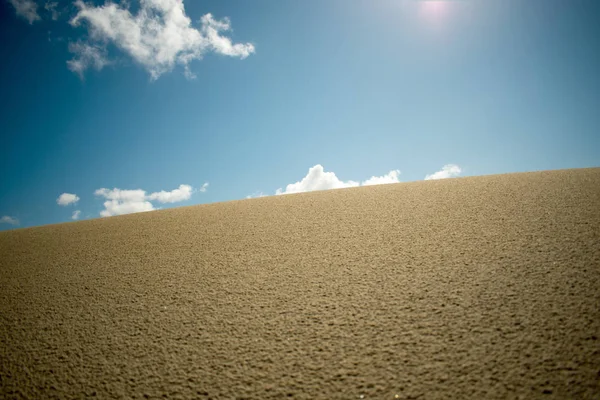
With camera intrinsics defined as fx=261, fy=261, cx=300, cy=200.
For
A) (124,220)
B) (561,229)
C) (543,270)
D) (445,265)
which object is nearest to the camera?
(543,270)

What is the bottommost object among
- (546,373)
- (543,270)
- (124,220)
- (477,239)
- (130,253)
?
(546,373)

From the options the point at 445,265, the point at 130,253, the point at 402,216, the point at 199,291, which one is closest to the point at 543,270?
the point at 445,265

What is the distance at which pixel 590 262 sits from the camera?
111 inches

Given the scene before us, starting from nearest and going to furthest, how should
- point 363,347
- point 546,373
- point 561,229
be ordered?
point 546,373
point 363,347
point 561,229

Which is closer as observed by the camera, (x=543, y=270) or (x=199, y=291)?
(x=543, y=270)

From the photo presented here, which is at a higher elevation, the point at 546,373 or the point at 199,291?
the point at 199,291

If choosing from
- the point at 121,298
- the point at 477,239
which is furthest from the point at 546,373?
the point at 121,298

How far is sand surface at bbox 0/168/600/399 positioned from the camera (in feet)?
5.98

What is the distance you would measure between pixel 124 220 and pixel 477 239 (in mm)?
9592

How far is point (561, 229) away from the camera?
12.5ft

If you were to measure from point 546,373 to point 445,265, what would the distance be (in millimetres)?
1576

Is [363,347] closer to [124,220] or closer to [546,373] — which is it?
[546,373]

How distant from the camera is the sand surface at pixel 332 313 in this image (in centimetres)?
182

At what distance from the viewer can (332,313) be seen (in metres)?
2.55
